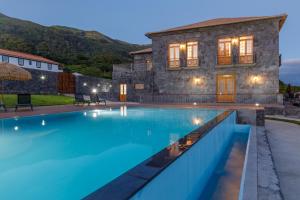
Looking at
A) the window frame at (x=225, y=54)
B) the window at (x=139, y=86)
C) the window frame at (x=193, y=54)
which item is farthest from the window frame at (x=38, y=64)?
the window frame at (x=225, y=54)

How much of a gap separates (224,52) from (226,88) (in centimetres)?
309

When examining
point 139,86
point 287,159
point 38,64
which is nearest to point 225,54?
point 139,86

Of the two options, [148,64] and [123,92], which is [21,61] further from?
[148,64]

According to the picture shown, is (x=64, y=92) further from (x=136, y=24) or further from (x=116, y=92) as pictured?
(x=136, y=24)

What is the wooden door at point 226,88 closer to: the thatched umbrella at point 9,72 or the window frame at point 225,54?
the window frame at point 225,54

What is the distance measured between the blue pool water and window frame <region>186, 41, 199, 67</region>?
12547mm

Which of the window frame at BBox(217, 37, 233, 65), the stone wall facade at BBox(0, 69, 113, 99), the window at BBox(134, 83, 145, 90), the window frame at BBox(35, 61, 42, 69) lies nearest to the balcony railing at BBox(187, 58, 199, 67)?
the window frame at BBox(217, 37, 233, 65)

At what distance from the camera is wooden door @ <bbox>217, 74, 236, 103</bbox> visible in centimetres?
1769

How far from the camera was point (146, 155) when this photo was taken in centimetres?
467

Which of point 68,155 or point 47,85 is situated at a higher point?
point 47,85

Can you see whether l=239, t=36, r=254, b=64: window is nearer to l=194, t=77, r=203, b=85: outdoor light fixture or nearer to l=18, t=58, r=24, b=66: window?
l=194, t=77, r=203, b=85: outdoor light fixture

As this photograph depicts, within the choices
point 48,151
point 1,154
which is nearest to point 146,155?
point 48,151

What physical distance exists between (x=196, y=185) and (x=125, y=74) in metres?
19.5

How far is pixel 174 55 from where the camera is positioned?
65.2 ft
